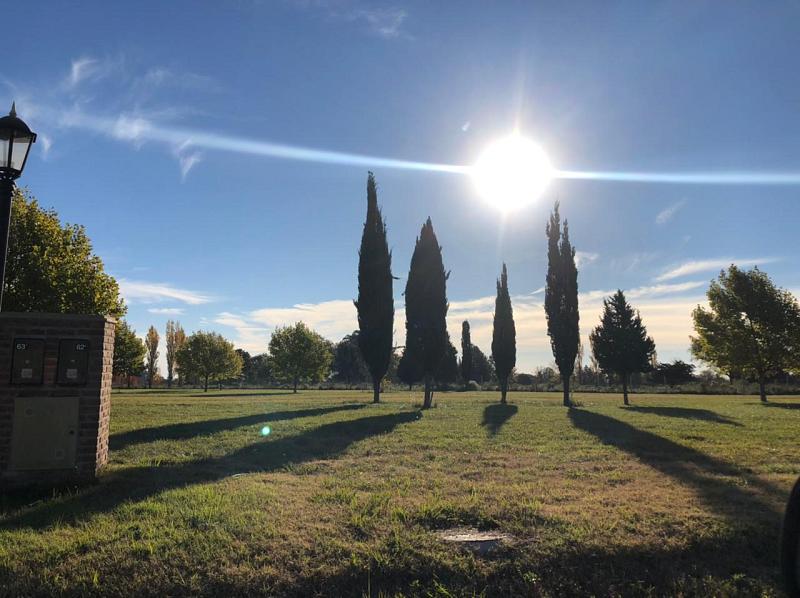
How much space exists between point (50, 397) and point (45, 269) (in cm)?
1331

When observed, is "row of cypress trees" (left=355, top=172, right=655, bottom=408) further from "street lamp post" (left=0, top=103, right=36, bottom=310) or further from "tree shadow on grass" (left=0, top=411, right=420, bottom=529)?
"street lamp post" (left=0, top=103, right=36, bottom=310)

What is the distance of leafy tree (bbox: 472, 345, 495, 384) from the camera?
79.6m

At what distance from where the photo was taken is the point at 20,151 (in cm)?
594

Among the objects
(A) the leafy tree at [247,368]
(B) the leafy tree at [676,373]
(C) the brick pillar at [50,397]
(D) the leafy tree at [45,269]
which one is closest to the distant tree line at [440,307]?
(D) the leafy tree at [45,269]

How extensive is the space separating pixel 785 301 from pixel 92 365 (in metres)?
38.4

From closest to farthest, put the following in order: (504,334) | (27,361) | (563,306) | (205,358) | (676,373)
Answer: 1. (27,361)
2. (563,306)
3. (504,334)
4. (205,358)
5. (676,373)

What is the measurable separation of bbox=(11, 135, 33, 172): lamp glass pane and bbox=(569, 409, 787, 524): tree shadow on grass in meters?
9.16

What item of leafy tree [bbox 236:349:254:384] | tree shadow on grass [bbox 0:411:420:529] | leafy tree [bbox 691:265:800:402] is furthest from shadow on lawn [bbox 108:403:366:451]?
leafy tree [bbox 236:349:254:384]

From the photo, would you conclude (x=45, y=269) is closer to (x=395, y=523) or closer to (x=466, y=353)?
(x=395, y=523)

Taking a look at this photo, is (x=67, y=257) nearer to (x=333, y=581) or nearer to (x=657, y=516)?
(x=333, y=581)

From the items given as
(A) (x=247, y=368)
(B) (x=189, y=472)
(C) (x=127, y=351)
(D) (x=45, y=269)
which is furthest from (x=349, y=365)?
(B) (x=189, y=472)

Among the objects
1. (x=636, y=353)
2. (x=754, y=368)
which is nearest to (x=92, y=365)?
(x=636, y=353)

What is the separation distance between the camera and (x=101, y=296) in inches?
774

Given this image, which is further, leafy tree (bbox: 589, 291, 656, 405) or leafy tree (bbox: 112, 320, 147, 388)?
leafy tree (bbox: 112, 320, 147, 388)
